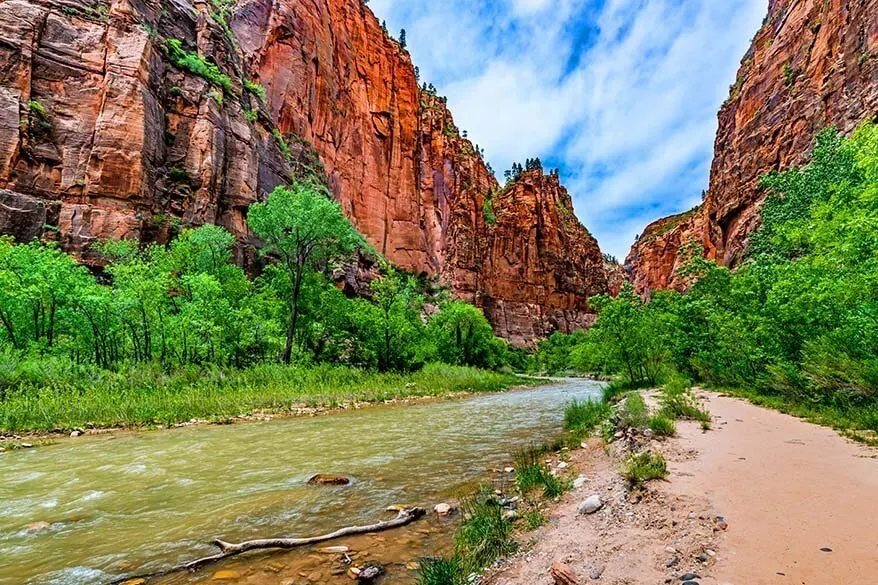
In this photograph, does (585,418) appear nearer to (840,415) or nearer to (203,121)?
(840,415)

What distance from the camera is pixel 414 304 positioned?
143 feet

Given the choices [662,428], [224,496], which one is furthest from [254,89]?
[662,428]

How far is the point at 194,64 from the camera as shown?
3581 centimetres

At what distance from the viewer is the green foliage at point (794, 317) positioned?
33.4 ft

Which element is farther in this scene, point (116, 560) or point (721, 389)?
point (721, 389)

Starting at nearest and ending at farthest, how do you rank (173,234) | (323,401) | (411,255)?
(323,401)
(173,234)
(411,255)

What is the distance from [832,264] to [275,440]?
16.1 meters

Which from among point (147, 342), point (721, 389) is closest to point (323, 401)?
point (147, 342)

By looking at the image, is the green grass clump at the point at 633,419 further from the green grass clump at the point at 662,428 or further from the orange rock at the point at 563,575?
the orange rock at the point at 563,575

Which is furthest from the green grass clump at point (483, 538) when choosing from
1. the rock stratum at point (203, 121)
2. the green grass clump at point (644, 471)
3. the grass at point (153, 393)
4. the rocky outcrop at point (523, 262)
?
the rocky outcrop at point (523, 262)

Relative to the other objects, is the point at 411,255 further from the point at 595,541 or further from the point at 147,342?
the point at 595,541

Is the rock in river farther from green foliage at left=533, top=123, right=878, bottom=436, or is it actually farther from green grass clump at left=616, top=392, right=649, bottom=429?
green foliage at left=533, top=123, right=878, bottom=436

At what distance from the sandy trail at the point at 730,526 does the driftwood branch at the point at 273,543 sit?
6.37 feet

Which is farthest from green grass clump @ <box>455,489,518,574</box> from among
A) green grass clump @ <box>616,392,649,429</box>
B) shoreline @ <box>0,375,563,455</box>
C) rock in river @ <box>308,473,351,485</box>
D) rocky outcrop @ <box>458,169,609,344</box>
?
rocky outcrop @ <box>458,169,609,344</box>
